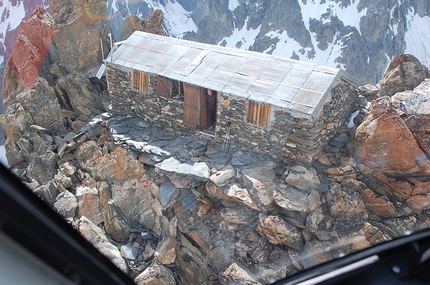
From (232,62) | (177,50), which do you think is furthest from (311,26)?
(232,62)

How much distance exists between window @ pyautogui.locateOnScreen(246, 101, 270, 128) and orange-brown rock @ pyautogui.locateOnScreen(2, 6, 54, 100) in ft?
49.3

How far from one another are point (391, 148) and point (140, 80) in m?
8.30

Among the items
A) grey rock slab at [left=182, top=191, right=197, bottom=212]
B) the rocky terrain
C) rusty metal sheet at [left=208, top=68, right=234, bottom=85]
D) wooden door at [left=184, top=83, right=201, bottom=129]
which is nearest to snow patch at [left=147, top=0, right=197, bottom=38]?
wooden door at [left=184, top=83, right=201, bottom=129]

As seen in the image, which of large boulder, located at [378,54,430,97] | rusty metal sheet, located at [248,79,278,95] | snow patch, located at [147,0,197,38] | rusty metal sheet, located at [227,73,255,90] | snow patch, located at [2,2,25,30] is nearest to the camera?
rusty metal sheet, located at [248,79,278,95]

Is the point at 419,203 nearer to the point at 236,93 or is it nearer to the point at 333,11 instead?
the point at 236,93

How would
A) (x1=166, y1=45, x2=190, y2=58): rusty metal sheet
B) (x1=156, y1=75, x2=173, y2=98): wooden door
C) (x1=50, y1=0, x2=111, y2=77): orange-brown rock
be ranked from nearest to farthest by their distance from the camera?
(x1=156, y1=75, x2=173, y2=98): wooden door < (x1=166, y1=45, x2=190, y2=58): rusty metal sheet < (x1=50, y1=0, x2=111, y2=77): orange-brown rock

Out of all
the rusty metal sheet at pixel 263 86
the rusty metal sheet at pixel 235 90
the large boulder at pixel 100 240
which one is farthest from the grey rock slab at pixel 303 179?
the large boulder at pixel 100 240

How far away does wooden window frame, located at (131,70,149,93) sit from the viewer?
39.4 feet

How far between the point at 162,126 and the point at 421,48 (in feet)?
264

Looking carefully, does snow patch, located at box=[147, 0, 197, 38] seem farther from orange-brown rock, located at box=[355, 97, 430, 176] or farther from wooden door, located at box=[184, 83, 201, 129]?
orange-brown rock, located at box=[355, 97, 430, 176]

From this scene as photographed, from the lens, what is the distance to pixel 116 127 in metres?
12.1

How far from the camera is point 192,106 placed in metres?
11.3

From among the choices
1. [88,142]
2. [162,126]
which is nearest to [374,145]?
[162,126]

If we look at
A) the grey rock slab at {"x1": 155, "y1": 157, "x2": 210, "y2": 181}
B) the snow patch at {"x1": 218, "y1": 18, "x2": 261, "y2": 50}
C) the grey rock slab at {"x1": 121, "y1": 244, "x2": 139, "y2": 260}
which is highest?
the grey rock slab at {"x1": 155, "y1": 157, "x2": 210, "y2": 181}
